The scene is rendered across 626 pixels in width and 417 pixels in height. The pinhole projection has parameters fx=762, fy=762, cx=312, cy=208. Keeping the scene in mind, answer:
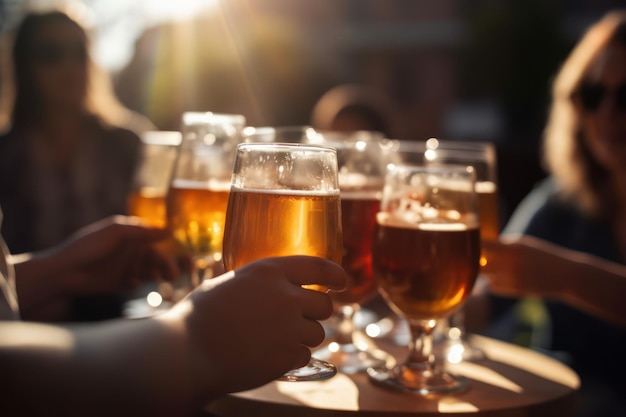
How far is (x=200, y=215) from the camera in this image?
81.6 inches

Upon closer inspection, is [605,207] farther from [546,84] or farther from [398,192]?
[546,84]

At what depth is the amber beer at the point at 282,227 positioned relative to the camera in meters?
1.45

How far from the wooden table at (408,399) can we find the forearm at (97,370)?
0.52 metres

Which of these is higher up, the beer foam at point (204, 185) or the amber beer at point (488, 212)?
the beer foam at point (204, 185)

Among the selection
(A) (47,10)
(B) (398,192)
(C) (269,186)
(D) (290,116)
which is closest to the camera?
(C) (269,186)

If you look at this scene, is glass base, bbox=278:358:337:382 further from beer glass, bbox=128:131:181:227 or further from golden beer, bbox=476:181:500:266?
beer glass, bbox=128:131:181:227

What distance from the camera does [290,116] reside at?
19.0 metres

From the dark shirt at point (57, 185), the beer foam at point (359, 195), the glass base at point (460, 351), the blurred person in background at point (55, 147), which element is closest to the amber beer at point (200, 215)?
the beer foam at point (359, 195)

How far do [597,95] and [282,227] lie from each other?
2532mm

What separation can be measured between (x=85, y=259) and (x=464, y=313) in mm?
1269

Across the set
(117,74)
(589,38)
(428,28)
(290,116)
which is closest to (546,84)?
(428,28)

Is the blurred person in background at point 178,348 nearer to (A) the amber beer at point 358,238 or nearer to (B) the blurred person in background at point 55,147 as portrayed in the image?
(A) the amber beer at point 358,238

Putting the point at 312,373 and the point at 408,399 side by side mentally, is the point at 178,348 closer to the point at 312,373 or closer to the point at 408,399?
the point at 312,373

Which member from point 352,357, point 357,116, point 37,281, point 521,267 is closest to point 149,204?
point 37,281
